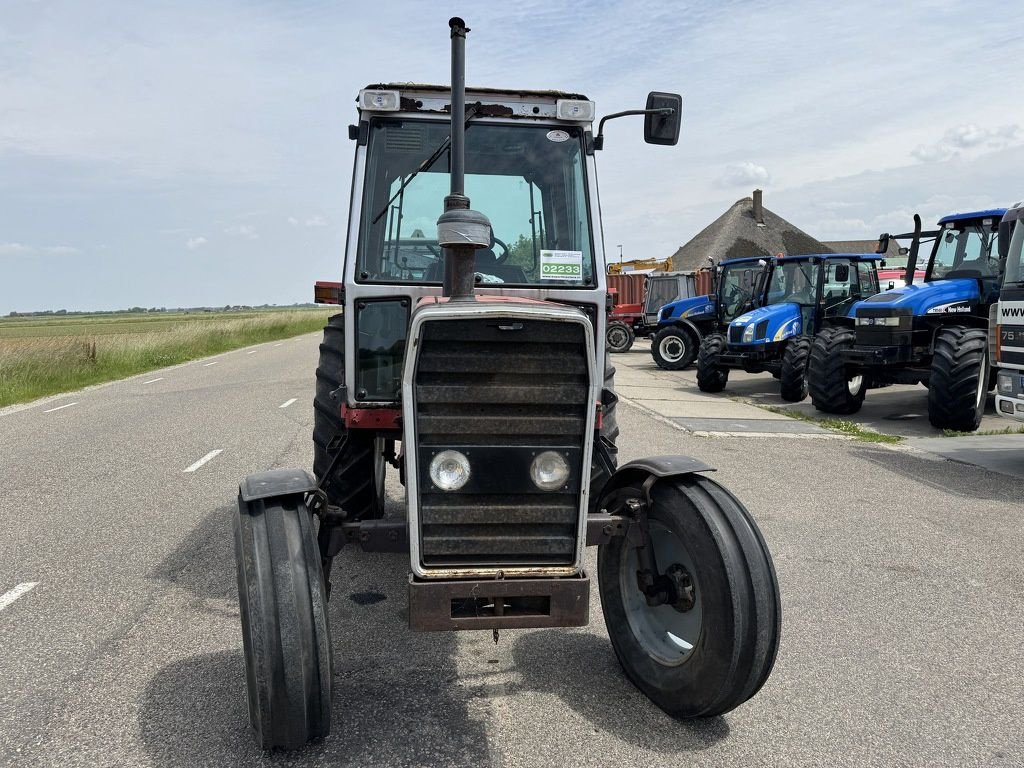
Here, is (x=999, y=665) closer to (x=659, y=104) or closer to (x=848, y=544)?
(x=848, y=544)

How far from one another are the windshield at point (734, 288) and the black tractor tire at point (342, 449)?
1452 cm

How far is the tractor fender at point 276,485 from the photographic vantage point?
3.17 m

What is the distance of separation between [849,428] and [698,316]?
9.93 meters

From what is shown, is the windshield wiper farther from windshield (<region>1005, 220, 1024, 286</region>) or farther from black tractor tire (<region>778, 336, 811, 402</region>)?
black tractor tire (<region>778, 336, 811, 402</region>)

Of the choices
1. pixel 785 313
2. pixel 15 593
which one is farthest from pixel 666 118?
pixel 785 313

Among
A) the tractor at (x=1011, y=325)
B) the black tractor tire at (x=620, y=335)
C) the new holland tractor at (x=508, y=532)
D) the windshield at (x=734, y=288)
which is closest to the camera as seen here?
the new holland tractor at (x=508, y=532)

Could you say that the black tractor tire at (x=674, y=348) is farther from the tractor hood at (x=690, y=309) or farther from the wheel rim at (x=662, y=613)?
the wheel rim at (x=662, y=613)

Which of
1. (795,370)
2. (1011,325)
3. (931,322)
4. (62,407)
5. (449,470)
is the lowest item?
(62,407)

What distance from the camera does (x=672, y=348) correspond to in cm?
2150

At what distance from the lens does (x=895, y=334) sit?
11633mm

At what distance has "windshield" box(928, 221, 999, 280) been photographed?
11805 millimetres

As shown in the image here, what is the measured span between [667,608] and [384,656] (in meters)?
1.31

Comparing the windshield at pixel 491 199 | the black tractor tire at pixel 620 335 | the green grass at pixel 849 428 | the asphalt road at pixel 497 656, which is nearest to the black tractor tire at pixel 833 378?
the green grass at pixel 849 428

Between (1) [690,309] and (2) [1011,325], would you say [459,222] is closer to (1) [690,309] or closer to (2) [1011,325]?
(2) [1011,325]
